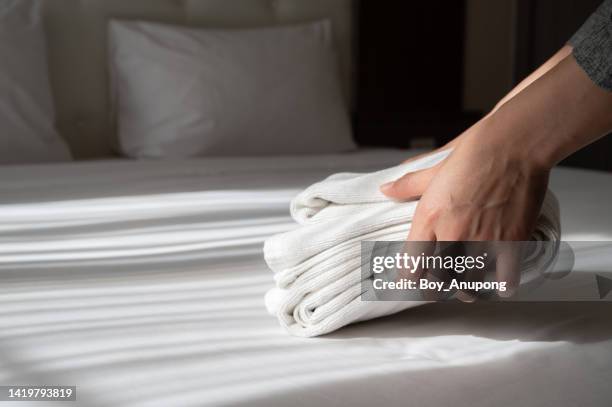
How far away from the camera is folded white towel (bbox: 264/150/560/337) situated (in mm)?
742

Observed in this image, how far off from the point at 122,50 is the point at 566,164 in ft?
7.24

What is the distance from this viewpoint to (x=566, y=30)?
3391mm

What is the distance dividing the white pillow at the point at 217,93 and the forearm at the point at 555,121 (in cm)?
174

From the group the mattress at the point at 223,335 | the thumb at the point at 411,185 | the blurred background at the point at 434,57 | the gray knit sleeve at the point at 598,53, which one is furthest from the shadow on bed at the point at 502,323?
the blurred background at the point at 434,57

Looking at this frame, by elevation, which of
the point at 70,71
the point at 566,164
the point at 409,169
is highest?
the point at 70,71

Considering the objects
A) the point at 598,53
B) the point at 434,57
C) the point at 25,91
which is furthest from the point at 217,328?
the point at 434,57

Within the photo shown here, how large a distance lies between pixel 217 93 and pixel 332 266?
1769 millimetres

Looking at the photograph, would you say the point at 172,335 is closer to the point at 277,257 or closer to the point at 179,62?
the point at 277,257

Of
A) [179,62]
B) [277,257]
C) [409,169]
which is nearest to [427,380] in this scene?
[277,257]

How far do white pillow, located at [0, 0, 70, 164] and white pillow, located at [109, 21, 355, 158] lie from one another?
→ 0.29m

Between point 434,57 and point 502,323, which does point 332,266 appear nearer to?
point 502,323

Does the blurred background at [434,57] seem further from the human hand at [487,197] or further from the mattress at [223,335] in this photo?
the human hand at [487,197]

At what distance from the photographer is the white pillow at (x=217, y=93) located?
2.42m

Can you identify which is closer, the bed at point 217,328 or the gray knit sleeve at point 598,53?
the bed at point 217,328
